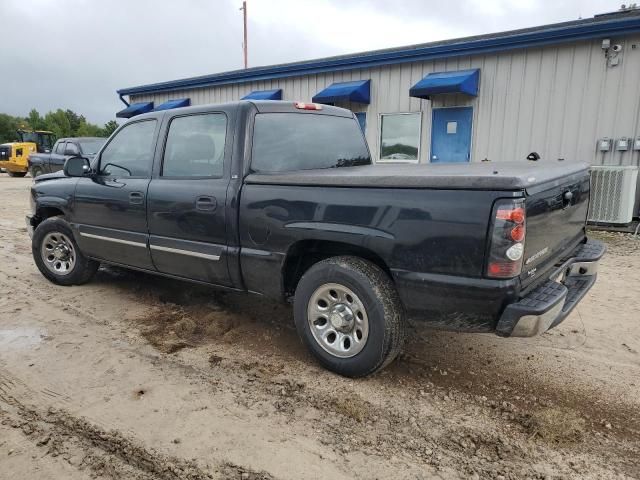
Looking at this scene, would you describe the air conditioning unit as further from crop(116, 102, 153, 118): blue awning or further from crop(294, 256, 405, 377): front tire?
crop(116, 102, 153, 118): blue awning

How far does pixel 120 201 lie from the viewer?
451cm

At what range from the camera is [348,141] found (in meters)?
4.55

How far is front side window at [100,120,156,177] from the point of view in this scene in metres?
4.42

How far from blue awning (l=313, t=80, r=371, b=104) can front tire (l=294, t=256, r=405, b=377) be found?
28.8 ft

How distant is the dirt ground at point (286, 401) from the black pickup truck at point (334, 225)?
429 mm

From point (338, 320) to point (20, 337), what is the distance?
2.68 metres

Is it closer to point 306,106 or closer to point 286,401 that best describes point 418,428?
point 286,401

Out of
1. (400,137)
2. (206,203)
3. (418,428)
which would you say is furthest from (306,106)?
(400,137)

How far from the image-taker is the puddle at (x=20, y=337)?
12.7 ft

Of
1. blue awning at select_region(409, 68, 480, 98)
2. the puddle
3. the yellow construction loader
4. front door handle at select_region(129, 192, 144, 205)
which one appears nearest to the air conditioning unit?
blue awning at select_region(409, 68, 480, 98)

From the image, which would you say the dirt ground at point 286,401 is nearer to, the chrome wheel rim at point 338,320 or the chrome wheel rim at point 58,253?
the chrome wheel rim at point 338,320

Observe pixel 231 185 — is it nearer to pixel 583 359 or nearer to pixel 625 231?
pixel 583 359

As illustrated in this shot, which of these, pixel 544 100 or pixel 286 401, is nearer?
pixel 286 401

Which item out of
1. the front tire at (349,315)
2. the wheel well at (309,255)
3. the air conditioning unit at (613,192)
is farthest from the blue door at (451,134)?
the front tire at (349,315)
